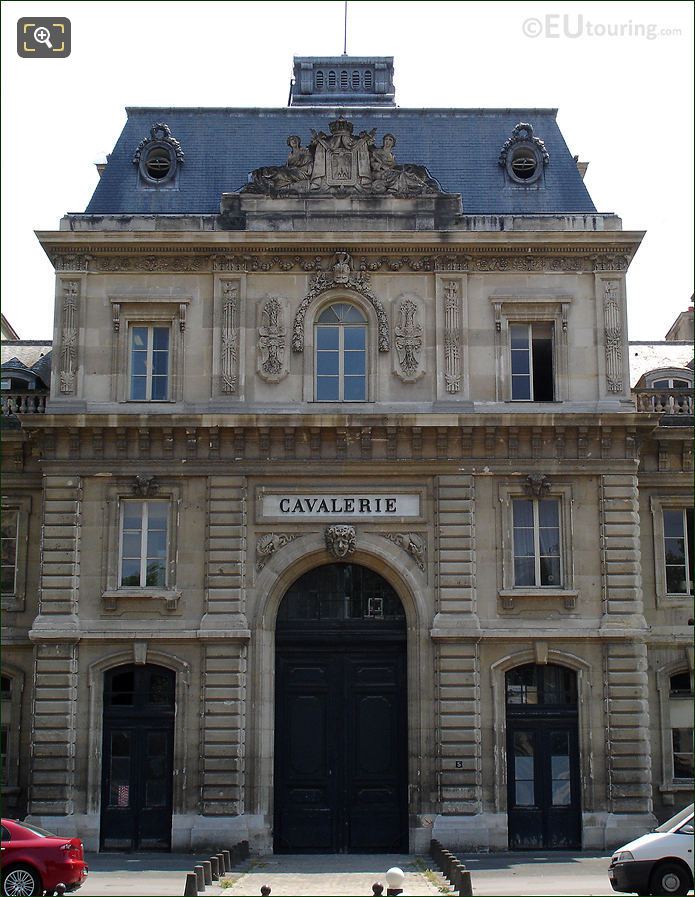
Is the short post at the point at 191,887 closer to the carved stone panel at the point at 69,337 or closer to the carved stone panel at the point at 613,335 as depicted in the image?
the carved stone panel at the point at 69,337

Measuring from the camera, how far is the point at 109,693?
31109mm

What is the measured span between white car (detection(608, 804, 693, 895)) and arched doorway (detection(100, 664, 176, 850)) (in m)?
11.4

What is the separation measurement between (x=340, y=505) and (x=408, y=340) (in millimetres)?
4337

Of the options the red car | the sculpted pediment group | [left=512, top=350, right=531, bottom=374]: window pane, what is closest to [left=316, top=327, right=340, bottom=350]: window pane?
the sculpted pediment group

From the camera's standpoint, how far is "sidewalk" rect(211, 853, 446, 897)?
2402 centimetres

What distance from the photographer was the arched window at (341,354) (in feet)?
106

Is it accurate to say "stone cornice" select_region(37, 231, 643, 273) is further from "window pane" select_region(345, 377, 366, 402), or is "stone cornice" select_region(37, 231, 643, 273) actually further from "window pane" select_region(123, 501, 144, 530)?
"window pane" select_region(123, 501, 144, 530)

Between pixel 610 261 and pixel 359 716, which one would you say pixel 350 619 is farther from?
pixel 610 261

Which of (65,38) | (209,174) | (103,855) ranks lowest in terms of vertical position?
(103,855)

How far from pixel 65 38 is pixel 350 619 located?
15.5 meters

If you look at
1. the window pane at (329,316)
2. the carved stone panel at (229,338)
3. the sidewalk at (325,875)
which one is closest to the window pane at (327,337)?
the window pane at (329,316)

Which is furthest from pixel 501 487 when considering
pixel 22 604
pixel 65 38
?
pixel 65 38

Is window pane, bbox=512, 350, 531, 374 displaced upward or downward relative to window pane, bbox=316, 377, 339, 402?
upward

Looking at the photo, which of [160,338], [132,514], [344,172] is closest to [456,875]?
[132,514]
